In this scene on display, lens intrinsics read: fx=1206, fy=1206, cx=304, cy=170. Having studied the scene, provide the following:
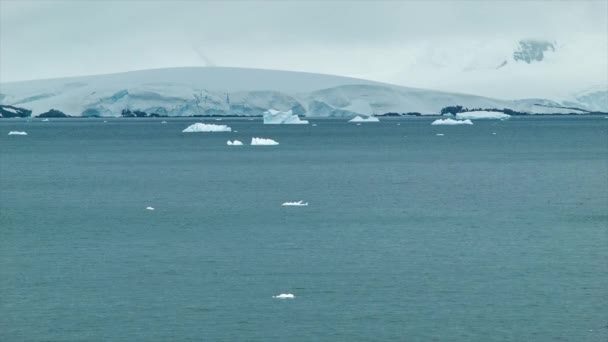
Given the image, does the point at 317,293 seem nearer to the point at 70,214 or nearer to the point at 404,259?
the point at 404,259

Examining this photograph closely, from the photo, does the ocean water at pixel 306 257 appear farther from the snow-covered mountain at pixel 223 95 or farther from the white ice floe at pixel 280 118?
the snow-covered mountain at pixel 223 95

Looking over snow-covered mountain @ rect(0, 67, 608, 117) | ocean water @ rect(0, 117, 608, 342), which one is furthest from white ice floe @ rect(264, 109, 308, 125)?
ocean water @ rect(0, 117, 608, 342)

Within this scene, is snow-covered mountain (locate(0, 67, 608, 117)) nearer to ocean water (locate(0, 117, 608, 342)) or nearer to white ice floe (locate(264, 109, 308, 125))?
white ice floe (locate(264, 109, 308, 125))

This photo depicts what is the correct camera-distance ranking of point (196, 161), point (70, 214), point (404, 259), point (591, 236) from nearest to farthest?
point (404, 259) < point (591, 236) < point (70, 214) < point (196, 161)

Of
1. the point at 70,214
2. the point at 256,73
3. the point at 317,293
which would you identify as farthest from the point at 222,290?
the point at 256,73

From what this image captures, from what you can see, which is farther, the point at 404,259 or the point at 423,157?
the point at 423,157

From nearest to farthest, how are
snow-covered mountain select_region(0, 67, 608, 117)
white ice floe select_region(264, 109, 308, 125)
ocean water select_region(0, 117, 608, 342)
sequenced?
ocean water select_region(0, 117, 608, 342)
white ice floe select_region(264, 109, 308, 125)
snow-covered mountain select_region(0, 67, 608, 117)
